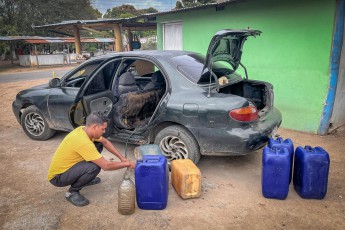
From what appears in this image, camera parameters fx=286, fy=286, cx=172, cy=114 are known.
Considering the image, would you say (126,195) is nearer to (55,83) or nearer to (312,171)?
(312,171)

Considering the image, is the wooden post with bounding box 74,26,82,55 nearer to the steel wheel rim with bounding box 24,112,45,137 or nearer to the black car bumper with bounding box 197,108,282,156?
the steel wheel rim with bounding box 24,112,45,137

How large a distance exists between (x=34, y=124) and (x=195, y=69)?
3377mm

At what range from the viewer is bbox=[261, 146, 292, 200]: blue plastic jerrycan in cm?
327

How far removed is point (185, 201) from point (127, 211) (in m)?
0.71

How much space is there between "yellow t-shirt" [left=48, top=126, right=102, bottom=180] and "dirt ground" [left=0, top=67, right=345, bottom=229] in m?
0.50

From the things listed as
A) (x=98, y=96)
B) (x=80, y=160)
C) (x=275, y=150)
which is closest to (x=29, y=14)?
(x=98, y=96)

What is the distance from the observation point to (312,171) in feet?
10.7

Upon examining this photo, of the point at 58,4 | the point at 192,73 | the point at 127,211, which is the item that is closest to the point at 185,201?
the point at 127,211

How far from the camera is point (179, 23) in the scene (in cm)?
877

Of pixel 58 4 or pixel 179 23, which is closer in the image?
pixel 179 23

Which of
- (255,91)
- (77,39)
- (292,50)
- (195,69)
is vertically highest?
(77,39)

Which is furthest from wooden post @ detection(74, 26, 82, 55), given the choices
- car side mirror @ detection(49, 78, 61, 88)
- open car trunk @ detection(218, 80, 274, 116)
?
open car trunk @ detection(218, 80, 274, 116)

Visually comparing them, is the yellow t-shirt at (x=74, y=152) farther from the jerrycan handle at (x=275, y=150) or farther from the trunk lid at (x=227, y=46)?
the jerrycan handle at (x=275, y=150)

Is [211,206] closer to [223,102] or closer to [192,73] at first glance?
[223,102]
